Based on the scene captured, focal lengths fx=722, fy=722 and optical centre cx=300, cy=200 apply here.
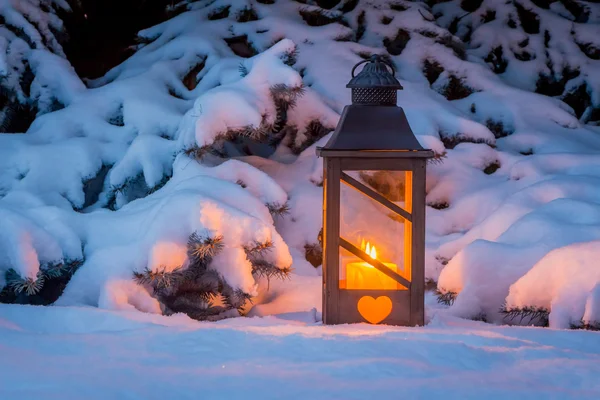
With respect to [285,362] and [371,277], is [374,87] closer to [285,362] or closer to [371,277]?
[371,277]

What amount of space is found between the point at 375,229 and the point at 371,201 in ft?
0.33

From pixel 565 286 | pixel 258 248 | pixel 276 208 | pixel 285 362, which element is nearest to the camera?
pixel 285 362

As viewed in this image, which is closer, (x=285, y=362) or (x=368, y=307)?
(x=285, y=362)

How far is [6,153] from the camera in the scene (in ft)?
11.4

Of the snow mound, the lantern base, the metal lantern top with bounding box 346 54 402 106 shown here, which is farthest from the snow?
the metal lantern top with bounding box 346 54 402 106

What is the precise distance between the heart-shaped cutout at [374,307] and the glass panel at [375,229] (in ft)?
0.14

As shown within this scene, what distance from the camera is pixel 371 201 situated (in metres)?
2.51

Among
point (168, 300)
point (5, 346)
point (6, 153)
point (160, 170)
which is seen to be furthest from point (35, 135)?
point (5, 346)

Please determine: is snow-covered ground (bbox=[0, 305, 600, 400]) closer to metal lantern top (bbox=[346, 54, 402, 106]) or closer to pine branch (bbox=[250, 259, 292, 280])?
pine branch (bbox=[250, 259, 292, 280])

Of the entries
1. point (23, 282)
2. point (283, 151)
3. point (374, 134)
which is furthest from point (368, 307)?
point (283, 151)

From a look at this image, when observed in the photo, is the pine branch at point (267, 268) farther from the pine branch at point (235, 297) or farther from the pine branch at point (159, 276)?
the pine branch at point (159, 276)

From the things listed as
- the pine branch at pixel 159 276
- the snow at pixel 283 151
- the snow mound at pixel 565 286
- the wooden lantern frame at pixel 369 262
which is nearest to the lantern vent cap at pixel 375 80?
the wooden lantern frame at pixel 369 262

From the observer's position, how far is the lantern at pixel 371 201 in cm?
240

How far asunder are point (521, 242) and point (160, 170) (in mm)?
1647
